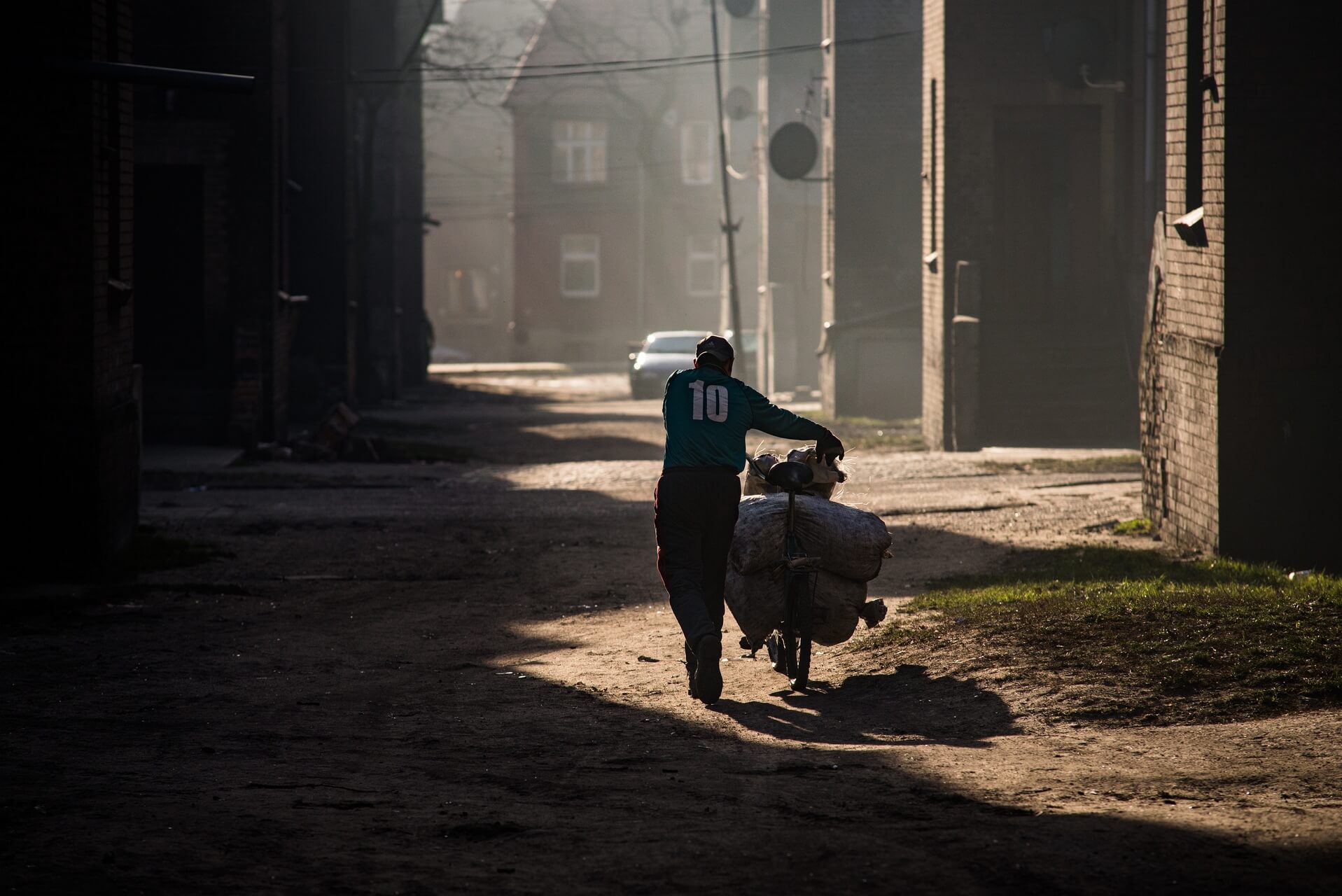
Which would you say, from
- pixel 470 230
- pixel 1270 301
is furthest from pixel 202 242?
pixel 470 230

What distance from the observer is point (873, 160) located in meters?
30.2

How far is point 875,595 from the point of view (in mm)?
9984

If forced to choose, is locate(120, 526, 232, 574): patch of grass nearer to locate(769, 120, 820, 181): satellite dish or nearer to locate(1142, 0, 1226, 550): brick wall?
locate(1142, 0, 1226, 550): brick wall

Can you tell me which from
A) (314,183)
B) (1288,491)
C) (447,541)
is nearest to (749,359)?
(314,183)

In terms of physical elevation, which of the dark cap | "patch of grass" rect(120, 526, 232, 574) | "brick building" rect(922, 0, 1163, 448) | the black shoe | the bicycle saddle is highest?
"brick building" rect(922, 0, 1163, 448)

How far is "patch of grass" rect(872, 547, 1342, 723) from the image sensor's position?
21.3ft

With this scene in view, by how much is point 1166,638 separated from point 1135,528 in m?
5.20

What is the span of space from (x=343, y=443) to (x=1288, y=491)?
1366 centimetres

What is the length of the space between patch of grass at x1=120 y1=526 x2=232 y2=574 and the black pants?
5.62 meters

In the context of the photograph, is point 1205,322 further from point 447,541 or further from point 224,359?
point 224,359

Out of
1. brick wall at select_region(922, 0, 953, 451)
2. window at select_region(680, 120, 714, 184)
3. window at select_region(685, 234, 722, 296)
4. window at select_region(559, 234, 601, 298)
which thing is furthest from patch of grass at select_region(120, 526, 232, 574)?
window at select_region(680, 120, 714, 184)

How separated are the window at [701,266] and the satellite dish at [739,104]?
8.82 m

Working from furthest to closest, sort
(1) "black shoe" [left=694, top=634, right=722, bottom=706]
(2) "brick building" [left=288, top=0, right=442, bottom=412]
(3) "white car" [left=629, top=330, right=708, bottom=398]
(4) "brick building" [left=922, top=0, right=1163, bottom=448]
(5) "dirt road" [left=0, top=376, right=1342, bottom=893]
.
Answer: (3) "white car" [left=629, top=330, right=708, bottom=398]
(2) "brick building" [left=288, top=0, right=442, bottom=412]
(4) "brick building" [left=922, top=0, right=1163, bottom=448]
(1) "black shoe" [left=694, top=634, right=722, bottom=706]
(5) "dirt road" [left=0, top=376, right=1342, bottom=893]

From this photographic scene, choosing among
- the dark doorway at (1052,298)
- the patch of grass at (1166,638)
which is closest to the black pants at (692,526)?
the patch of grass at (1166,638)
